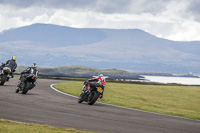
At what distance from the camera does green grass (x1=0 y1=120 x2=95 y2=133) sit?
11.3 meters

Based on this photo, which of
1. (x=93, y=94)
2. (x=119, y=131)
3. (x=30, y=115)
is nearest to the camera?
(x=119, y=131)

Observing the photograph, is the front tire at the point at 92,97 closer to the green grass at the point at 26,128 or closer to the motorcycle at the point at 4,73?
the green grass at the point at 26,128

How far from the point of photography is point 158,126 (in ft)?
48.8

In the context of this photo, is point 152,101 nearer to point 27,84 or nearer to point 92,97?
point 27,84

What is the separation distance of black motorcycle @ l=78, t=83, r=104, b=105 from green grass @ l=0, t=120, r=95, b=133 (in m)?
9.25

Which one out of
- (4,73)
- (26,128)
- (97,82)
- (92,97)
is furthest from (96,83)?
(4,73)

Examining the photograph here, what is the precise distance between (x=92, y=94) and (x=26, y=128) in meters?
10.6

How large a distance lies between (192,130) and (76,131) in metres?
4.71

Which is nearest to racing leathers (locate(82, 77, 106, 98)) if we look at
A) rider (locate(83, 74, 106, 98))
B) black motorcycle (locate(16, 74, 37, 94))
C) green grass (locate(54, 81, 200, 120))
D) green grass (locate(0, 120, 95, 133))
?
rider (locate(83, 74, 106, 98))

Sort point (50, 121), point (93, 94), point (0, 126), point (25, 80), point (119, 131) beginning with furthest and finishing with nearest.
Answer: point (25, 80) < point (93, 94) < point (50, 121) < point (119, 131) < point (0, 126)

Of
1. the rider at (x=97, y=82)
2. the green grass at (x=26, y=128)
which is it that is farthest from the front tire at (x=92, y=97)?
the green grass at (x=26, y=128)

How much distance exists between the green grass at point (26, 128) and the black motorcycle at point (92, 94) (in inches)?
364

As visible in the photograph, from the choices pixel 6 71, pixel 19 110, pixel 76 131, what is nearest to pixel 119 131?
pixel 76 131

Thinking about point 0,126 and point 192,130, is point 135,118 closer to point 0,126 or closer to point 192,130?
point 192,130
